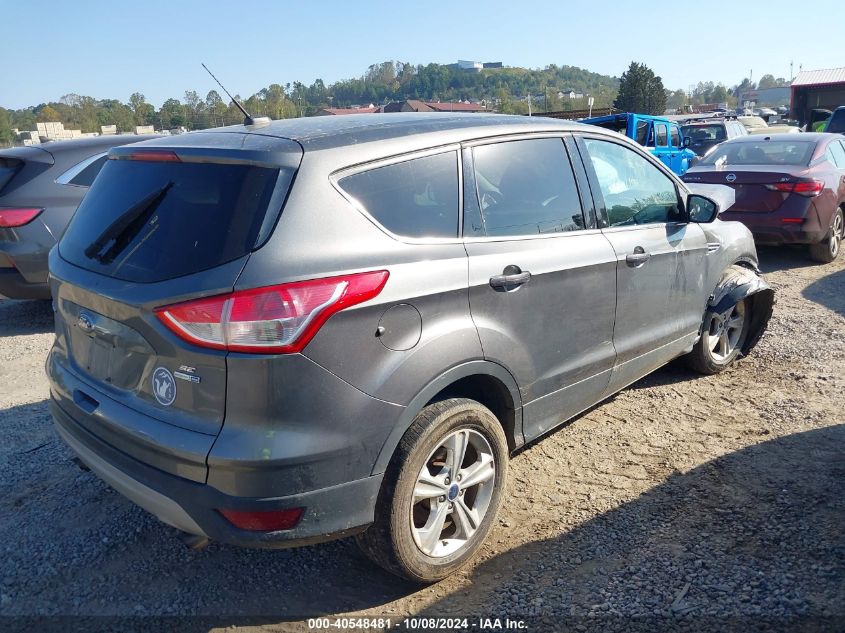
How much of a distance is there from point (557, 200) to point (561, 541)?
5.51 feet

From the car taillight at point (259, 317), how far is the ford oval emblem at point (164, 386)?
0.18 m

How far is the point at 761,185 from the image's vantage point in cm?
834

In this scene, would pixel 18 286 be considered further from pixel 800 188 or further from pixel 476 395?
pixel 800 188

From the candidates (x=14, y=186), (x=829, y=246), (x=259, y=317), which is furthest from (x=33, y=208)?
(x=829, y=246)

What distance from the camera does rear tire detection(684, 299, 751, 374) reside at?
16.1 feet

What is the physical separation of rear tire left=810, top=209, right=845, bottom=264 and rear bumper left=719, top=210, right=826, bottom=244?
280 mm

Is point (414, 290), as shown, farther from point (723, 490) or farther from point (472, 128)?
point (723, 490)

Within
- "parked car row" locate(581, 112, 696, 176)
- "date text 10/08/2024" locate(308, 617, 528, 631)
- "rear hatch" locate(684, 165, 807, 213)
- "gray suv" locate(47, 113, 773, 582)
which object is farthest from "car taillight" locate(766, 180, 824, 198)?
"date text 10/08/2024" locate(308, 617, 528, 631)

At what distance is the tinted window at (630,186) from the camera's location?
384 cm

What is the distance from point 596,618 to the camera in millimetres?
2676

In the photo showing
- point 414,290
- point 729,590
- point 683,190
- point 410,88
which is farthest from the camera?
point 410,88

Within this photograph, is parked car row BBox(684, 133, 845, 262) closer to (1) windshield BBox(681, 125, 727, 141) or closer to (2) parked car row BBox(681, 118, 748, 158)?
(2) parked car row BBox(681, 118, 748, 158)

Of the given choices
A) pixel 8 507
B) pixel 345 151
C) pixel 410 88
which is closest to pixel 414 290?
pixel 345 151

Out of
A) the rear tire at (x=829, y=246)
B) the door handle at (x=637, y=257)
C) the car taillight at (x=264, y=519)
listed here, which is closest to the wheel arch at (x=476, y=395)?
the car taillight at (x=264, y=519)
